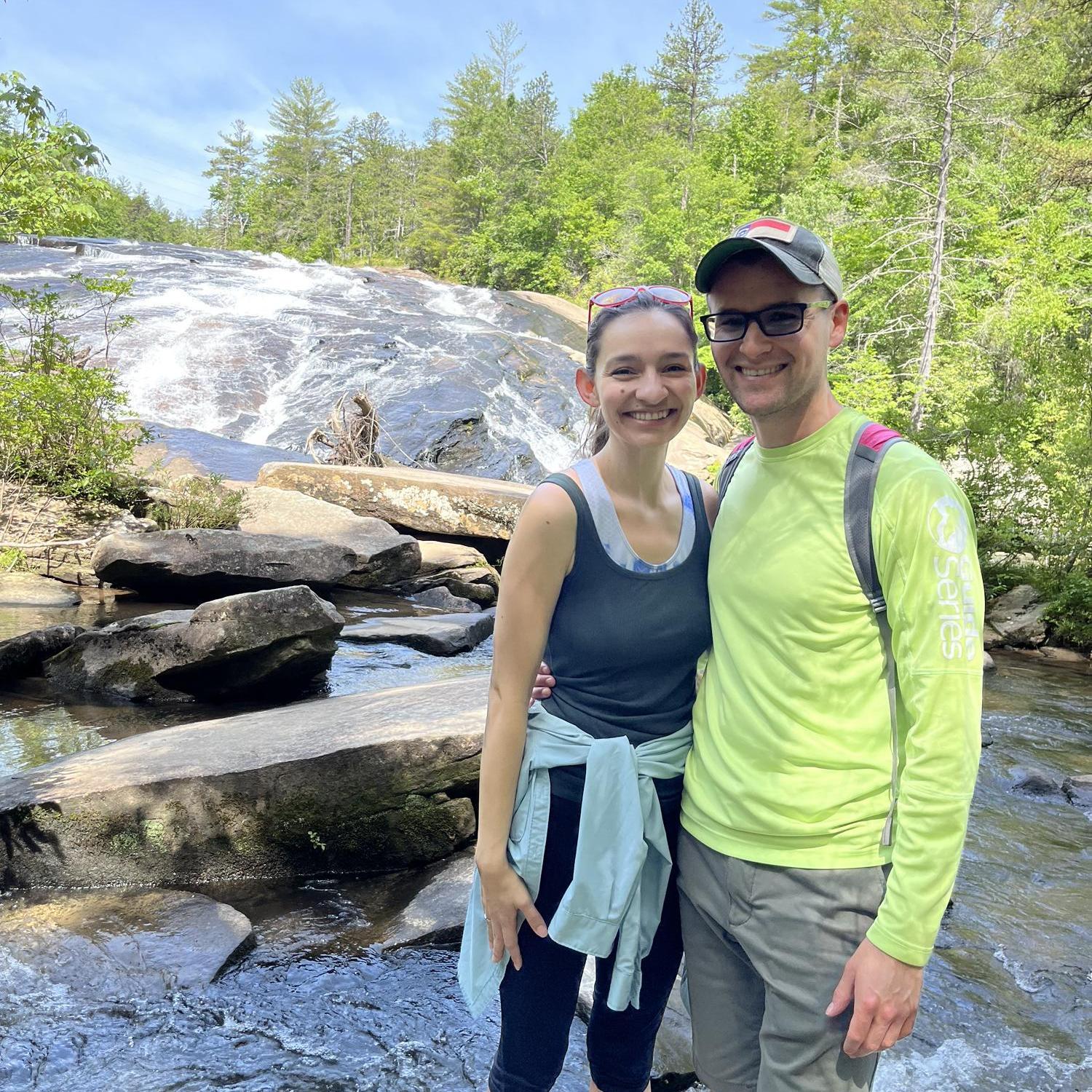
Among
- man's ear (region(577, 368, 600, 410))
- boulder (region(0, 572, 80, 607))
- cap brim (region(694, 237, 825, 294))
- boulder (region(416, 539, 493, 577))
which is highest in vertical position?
cap brim (region(694, 237, 825, 294))

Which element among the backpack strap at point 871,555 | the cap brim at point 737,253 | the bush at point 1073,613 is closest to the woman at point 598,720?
the cap brim at point 737,253

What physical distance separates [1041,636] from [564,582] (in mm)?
11690

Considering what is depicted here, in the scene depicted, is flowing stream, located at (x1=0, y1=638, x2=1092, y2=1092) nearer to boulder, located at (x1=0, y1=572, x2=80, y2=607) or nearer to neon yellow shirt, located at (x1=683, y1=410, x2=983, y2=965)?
neon yellow shirt, located at (x1=683, y1=410, x2=983, y2=965)

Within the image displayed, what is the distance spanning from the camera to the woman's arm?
6.03 feet

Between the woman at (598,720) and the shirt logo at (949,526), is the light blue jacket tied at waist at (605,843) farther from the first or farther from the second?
the shirt logo at (949,526)

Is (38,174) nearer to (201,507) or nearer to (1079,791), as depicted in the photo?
(201,507)

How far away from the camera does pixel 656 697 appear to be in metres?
1.91

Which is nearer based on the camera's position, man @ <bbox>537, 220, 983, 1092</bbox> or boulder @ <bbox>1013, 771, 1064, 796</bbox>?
man @ <bbox>537, 220, 983, 1092</bbox>

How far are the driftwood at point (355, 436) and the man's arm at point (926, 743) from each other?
1250 centimetres

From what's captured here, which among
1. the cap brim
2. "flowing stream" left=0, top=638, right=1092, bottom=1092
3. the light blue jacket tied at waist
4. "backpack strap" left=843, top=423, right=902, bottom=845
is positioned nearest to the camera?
"backpack strap" left=843, top=423, right=902, bottom=845

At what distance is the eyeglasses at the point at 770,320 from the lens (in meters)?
1.76

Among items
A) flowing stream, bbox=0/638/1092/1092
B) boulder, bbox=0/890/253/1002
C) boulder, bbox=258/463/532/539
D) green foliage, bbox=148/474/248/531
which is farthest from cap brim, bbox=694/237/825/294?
boulder, bbox=258/463/532/539

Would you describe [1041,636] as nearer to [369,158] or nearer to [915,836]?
[915,836]

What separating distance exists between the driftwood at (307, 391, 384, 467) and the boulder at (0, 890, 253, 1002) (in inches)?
400
